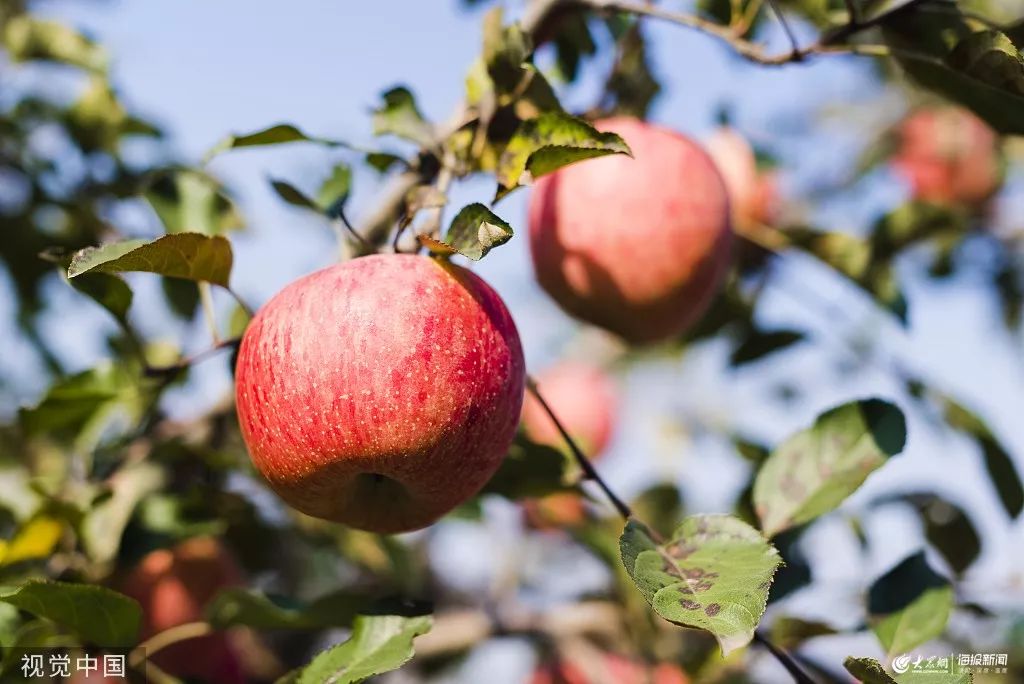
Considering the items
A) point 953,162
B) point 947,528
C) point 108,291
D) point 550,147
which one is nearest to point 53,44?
point 108,291

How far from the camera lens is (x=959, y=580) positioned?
1.51m

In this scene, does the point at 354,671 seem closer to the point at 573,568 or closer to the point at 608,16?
the point at 608,16

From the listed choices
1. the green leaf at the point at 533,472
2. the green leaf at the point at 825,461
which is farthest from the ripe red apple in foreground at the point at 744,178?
the green leaf at the point at 533,472

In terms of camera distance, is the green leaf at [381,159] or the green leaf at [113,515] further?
the green leaf at [113,515]

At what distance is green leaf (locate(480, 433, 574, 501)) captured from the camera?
1.16 m

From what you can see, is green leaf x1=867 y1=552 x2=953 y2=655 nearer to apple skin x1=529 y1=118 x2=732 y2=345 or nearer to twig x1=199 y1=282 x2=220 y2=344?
apple skin x1=529 y1=118 x2=732 y2=345

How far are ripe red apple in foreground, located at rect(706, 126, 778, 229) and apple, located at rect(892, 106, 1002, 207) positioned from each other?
111 cm

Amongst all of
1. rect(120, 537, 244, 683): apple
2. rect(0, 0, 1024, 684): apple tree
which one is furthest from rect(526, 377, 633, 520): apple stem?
rect(120, 537, 244, 683): apple

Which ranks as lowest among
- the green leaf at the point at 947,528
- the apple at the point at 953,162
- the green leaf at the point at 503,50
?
the apple at the point at 953,162

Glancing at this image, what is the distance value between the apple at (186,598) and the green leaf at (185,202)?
21.2 inches

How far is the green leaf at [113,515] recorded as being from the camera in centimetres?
127

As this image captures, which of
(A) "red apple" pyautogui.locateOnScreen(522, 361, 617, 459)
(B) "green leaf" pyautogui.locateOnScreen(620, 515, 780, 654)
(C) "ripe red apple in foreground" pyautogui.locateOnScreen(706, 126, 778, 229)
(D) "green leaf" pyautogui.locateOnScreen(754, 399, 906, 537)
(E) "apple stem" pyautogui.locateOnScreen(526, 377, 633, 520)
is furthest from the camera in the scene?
(A) "red apple" pyautogui.locateOnScreen(522, 361, 617, 459)

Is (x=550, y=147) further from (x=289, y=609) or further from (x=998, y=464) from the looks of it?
(x=998, y=464)

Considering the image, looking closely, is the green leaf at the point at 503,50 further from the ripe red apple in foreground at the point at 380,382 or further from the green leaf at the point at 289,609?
the green leaf at the point at 289,609
